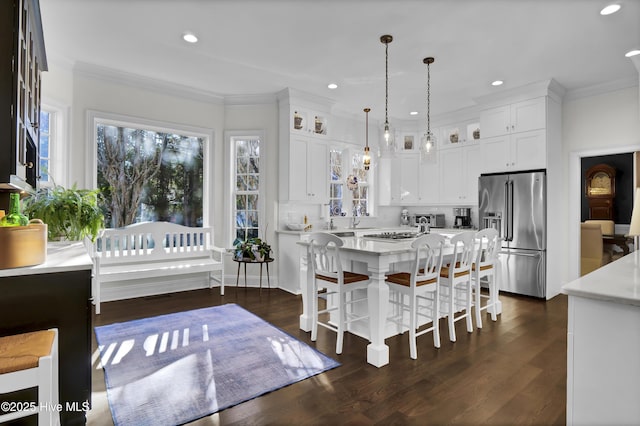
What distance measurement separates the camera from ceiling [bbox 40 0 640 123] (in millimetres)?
2830

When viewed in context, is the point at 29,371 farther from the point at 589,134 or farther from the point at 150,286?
the point at 589,134

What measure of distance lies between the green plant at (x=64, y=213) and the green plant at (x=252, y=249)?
2.04m

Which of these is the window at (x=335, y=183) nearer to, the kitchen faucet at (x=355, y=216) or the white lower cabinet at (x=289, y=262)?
the kitchen faucet at (x=355, y=216)

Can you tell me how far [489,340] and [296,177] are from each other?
3.18m

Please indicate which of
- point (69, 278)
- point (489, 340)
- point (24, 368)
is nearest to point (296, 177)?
point (489, 340)

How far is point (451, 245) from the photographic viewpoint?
3225 mm

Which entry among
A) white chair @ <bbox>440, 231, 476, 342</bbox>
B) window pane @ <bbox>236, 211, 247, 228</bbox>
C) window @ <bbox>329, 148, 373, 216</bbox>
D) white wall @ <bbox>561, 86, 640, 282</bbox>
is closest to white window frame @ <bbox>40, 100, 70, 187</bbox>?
window pane @ <bbox>236, 211, 247, 228</bbox>

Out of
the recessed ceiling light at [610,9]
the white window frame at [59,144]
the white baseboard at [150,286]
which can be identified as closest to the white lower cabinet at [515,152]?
the recessed ceiling light at [610,9]

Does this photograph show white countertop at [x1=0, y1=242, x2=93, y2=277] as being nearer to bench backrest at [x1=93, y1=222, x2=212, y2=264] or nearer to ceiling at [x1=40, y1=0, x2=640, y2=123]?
bench backrest at [x1=93, y1=222, x2=212, y2=264]

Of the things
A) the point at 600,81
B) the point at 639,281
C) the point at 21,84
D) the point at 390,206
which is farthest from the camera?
A: the point at 390,206

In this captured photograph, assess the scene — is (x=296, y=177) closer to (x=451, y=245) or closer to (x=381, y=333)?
(x=451, y=245)

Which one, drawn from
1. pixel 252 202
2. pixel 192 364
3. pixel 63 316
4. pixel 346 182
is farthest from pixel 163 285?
pixel 346 182

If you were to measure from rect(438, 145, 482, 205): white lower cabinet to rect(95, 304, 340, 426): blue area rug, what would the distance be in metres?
3.91

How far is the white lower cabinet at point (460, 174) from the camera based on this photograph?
5.50 meters
